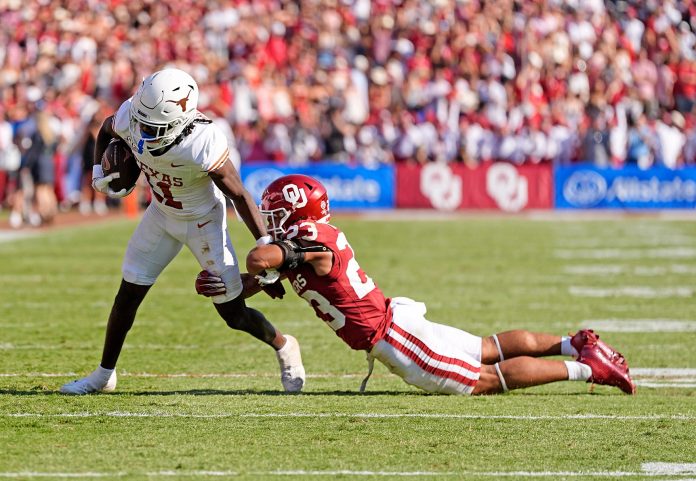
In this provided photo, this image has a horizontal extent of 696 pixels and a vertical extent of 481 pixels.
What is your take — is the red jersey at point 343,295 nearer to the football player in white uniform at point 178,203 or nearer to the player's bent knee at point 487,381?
the football player in white uniform at point 178,203

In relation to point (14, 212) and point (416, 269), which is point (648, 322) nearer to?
point (416, 269)

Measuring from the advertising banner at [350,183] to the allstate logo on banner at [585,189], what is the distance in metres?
2.80

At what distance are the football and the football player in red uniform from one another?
1.77 ft

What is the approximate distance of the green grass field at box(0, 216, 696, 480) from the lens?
14.5 feet

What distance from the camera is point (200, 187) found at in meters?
5.66

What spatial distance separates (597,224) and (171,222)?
1210 cm

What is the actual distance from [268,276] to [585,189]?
48.9ft

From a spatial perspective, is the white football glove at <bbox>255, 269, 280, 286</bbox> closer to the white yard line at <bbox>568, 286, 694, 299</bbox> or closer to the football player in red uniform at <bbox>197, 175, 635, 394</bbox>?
the football player in red uniform at <bbox>197, 175, 635, 394</bbox>

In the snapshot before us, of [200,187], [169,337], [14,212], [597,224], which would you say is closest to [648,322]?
[169,337]

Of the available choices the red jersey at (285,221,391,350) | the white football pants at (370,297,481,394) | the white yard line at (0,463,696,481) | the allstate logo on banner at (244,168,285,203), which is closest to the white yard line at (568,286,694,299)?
the white football pants at (370,297,481,394)

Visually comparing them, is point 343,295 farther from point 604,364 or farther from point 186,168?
point 604,364

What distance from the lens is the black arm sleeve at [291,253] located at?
5332mm

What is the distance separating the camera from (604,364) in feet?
19.2

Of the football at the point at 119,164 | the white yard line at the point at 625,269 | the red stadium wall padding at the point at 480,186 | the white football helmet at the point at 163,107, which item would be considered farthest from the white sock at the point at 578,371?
the red stadium wall padding at the point at 480,186
